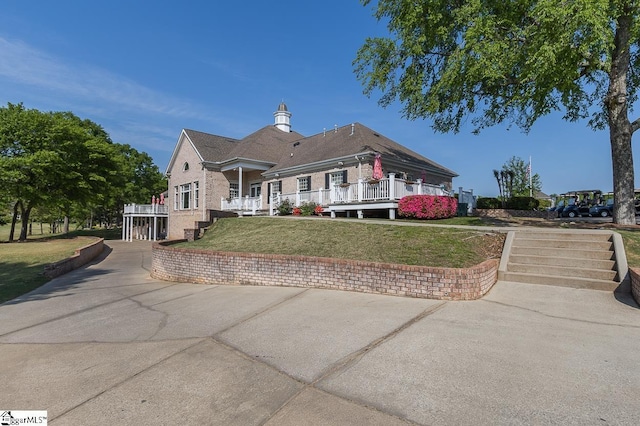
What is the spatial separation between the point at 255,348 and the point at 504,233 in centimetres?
780

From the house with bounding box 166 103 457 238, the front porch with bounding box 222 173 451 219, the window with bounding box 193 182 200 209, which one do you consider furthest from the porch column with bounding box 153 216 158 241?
the front porch with bounding box 222 173 451 219

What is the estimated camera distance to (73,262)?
50.8ft

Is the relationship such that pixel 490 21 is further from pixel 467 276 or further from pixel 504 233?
pixel 467 276

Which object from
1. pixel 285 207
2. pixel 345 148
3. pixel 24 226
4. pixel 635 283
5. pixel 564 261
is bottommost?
pixel 635 283

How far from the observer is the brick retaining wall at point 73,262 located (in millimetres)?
12997

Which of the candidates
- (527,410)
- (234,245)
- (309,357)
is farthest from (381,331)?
(234,245)

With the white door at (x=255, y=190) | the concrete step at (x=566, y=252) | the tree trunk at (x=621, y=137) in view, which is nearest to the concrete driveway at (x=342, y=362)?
the concrete step at (x=566, y=252)

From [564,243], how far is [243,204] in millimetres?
21400

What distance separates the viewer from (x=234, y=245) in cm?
1228

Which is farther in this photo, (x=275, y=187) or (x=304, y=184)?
(x=275, y=187)

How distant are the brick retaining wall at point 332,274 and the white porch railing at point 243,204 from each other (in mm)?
13704

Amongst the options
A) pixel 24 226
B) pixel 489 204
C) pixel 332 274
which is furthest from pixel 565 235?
pixel 24 226

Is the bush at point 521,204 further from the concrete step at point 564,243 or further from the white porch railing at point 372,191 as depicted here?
the concrete step at point 564,243

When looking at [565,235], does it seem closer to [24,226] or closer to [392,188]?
[392,188]
